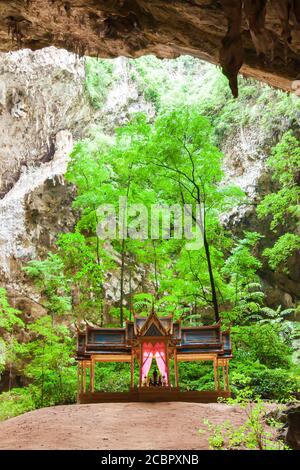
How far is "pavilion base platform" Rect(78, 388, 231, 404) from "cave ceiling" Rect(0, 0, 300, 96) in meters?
7.86

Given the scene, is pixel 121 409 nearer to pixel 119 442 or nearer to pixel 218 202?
pixel 119 442

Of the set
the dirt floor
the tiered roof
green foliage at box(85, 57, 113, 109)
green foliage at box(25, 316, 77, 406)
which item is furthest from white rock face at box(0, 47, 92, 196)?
the dirt floor

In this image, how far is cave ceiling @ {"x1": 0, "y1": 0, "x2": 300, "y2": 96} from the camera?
893 centimetres

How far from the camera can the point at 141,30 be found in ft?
32.0

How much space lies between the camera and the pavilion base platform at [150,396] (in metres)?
11.5

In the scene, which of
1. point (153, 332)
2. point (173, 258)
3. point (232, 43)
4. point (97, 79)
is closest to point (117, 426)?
point (153, 332)

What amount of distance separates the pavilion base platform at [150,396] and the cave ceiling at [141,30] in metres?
7.86

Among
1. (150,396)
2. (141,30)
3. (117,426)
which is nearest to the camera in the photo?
(117,426)

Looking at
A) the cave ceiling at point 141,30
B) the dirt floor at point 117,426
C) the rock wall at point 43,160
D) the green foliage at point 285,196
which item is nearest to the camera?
the dirt floor at point 117,426

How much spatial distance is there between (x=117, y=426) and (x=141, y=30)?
799 centimetres

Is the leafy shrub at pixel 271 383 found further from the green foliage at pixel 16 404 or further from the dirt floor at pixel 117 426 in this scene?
the green foliage at pixel 16 404

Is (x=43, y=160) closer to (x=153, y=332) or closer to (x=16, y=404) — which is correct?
(x=16, y=404)

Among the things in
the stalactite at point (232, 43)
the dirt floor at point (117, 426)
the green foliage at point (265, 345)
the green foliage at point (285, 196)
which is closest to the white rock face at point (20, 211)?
the green foliage at point (265, 345)
